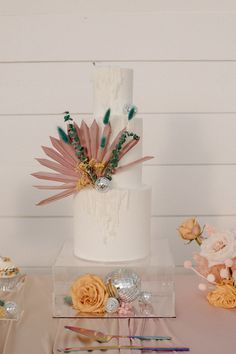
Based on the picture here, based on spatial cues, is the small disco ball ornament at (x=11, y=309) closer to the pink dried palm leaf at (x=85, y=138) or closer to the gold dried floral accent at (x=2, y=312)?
the gold dried floral accent at (x=2, y=312)

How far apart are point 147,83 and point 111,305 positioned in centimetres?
72

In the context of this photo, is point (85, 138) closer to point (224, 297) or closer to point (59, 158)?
point (59, 158)

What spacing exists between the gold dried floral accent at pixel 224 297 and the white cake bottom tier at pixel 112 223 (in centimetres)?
17

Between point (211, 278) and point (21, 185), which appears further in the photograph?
point (21, 185)

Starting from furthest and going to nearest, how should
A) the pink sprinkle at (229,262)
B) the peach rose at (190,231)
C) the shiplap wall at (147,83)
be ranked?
1. the shiplap wall at (147,83)
2. the peach rose at (190,231)
3. the pink sprinkle at (229,262)

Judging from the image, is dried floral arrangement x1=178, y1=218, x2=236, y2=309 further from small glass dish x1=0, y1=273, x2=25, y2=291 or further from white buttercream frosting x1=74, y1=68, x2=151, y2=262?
small glass dish x1=0, y1=273, x2=25, y2=291

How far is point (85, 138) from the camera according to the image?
3.39 feet

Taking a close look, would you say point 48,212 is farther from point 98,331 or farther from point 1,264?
point 98,331

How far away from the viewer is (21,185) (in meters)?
1.50

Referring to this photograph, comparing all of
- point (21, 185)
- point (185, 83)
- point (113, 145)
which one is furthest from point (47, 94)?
point (113, 145)

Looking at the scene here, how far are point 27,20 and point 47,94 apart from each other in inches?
8.7

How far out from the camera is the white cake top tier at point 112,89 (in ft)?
3.45

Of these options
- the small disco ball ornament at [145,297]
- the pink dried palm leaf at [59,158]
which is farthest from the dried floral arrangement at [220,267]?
the pink dried palm leaf at [59,158]

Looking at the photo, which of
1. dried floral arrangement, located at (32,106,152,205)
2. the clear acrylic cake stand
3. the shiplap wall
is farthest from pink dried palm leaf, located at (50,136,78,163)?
the shiplap wall
